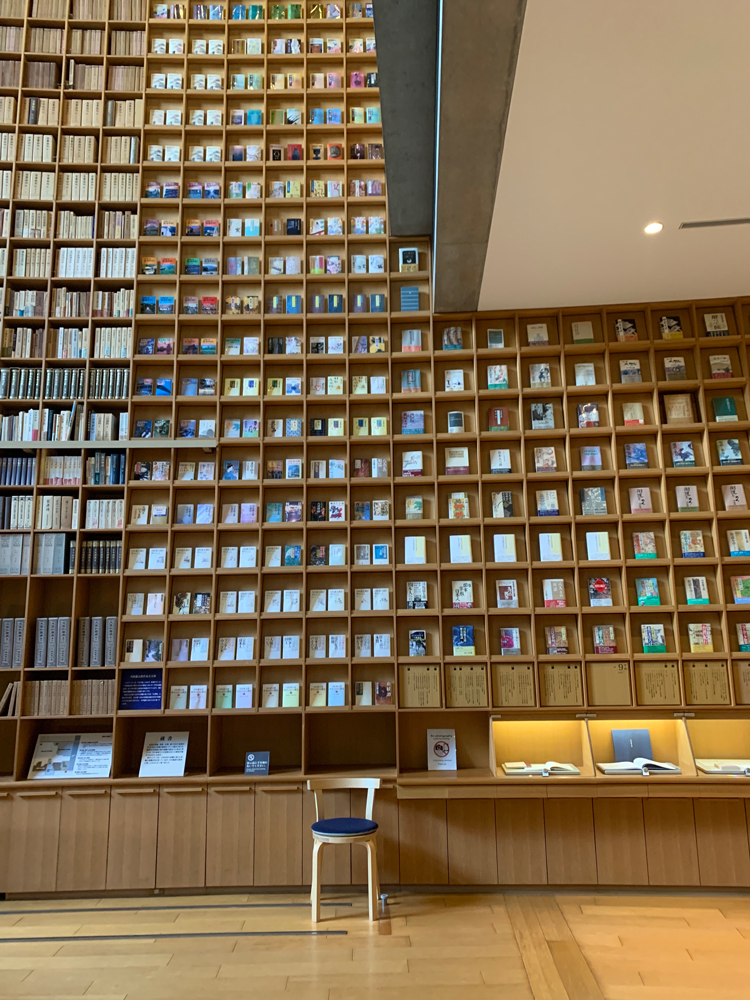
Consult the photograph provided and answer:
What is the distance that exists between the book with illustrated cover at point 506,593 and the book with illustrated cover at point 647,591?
2.50ft

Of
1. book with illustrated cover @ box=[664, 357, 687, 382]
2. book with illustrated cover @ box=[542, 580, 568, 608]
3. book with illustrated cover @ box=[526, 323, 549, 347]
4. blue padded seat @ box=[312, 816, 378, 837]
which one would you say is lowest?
blue padded seat @ box=[312, 816, 378, 837]

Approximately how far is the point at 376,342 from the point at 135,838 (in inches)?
135

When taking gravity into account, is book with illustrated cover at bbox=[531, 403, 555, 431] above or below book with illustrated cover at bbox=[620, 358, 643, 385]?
below

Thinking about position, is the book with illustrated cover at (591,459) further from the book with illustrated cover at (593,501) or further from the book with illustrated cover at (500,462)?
the book with illustrated cover at (500,462)

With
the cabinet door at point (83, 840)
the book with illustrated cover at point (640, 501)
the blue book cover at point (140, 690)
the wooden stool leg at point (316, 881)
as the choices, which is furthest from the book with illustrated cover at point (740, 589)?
the cabinet door at point (83, 840)

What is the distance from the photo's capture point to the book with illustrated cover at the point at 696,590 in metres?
4.45

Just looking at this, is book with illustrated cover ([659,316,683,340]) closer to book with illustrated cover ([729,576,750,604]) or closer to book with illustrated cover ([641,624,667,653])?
book with illustrated cover ([729,576,750,604])

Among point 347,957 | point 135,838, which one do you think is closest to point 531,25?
point 347,957

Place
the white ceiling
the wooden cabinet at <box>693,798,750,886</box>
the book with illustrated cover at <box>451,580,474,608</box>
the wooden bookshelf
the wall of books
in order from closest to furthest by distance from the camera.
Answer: the white ceiling → the wooden cabinet at <box>693,798,750,886</box> → the wooden bookshelf → the wall of books → the book with illustrated cover at <box>451,580,474,608</box>

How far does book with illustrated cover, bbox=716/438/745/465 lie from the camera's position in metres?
4.59

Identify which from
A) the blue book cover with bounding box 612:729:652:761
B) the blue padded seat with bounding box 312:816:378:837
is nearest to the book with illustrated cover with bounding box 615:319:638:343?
the blue book cover with bounding box 612:729:652:761

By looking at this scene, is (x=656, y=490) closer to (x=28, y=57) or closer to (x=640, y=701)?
(x=640, y=701)

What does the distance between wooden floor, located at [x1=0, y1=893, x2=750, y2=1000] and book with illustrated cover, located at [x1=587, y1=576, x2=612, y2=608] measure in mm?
1669

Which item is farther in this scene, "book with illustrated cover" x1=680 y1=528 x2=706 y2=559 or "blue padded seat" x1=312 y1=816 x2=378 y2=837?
"book with illustrated cover" x1=680 y1=528 x2=706 y2=559
